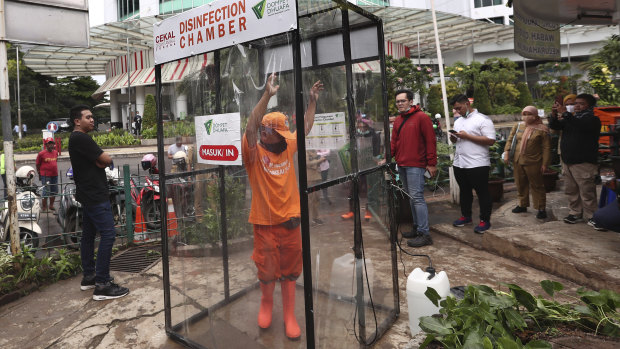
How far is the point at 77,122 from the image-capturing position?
3963mm

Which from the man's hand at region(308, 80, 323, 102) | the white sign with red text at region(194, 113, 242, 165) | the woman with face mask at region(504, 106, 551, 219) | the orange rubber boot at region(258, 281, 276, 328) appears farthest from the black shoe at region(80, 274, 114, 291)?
the woman with face mask at region(504, 106, 551, 219)

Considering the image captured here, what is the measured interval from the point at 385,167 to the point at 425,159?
199 cm

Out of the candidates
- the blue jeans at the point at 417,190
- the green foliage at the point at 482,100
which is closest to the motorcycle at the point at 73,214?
the blue jeans at the point at 417,190

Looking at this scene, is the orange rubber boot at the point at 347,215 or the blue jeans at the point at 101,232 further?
the blue jeans at the point at 101,232

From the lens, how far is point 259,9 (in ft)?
7.53

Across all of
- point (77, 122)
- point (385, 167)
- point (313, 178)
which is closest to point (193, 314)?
point (313, 178)

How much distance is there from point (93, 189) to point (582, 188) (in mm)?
5708

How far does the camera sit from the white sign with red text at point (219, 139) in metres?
2.57

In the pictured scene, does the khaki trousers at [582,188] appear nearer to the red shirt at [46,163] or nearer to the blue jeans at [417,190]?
the blue jeans at [417,190]

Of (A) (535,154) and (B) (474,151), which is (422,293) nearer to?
(B) (474,151)

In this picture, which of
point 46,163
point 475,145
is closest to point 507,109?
point 475,145

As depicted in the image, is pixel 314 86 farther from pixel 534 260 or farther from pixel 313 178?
pixel 534 260

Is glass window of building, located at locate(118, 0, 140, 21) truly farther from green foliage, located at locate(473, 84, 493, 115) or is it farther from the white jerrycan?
the white jerrycan

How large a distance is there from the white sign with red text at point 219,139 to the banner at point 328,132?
1.48 ft
